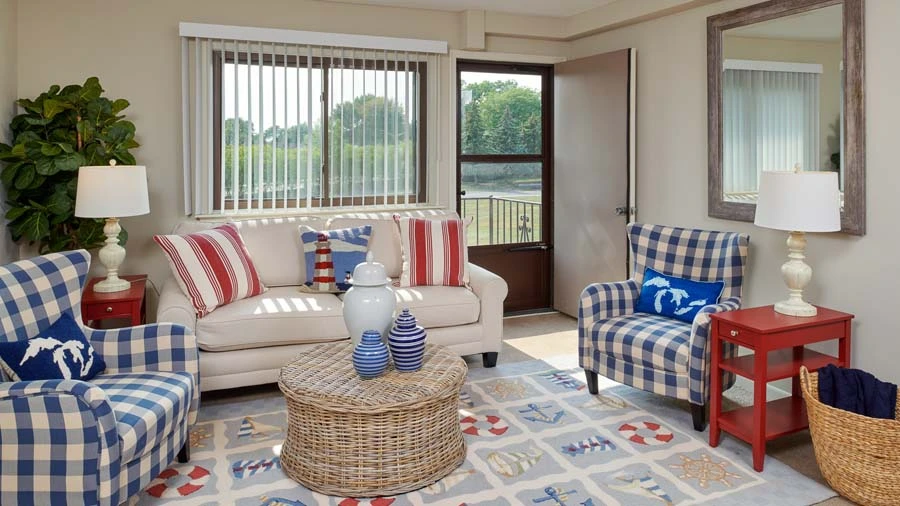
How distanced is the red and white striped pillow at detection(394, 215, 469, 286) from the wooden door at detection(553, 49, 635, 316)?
1.21m

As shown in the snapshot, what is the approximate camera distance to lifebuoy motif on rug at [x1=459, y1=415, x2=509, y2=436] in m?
3.17

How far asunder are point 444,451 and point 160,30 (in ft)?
10.5

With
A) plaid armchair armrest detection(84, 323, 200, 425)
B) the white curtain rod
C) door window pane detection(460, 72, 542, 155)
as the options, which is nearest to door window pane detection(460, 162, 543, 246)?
door window pane detection(460, 72, 542, 155)

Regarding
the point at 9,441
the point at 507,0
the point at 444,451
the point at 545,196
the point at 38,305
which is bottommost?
the point at 444,451

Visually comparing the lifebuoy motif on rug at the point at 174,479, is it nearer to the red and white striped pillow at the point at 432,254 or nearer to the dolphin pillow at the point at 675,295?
the red and white striped pillow at the point at 432,254

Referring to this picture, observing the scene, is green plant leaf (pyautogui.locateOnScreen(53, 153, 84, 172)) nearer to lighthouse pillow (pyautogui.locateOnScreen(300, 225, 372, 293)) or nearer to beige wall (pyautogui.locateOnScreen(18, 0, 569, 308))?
beige wall (pyautogui.locateOnScreen(18, 0, 569, 308))

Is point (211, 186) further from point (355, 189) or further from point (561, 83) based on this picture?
point (561, 83)

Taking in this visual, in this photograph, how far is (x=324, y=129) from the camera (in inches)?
188

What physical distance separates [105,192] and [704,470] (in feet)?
10.1

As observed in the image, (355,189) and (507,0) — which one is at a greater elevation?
(507,0)

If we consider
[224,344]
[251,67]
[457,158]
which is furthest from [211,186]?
[457,158]

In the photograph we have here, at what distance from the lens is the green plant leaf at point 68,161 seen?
3719 mm

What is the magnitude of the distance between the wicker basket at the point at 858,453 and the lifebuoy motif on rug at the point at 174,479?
2.32m

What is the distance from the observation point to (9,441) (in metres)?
2.08
